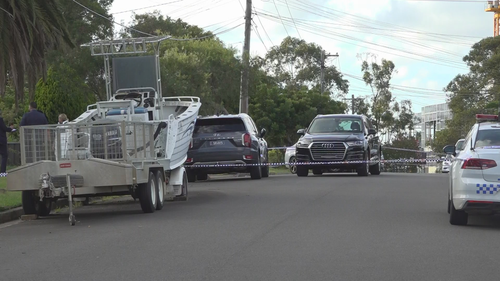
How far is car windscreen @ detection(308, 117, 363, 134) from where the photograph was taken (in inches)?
949

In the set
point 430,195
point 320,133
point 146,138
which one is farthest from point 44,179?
point 320,133

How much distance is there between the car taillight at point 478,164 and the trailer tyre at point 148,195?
526cm

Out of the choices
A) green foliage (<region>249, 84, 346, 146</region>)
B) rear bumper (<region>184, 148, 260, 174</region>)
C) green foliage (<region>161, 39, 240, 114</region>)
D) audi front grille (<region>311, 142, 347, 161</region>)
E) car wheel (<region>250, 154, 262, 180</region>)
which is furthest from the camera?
green foliage (<region>249, 84, 346, 146</region>)

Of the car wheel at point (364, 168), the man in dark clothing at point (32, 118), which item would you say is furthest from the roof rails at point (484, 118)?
the man in dark clothing at point (32, 118)

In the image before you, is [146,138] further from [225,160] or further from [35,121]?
[225,160]

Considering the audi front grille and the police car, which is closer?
the police car

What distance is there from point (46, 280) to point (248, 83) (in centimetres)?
3008

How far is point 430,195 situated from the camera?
1664 centimetres

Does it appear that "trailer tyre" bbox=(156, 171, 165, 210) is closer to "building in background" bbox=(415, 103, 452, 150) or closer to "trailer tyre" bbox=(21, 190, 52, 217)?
"trailer tyre" bbox=(21, 190, 52, 217)

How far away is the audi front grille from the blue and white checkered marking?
476 inches

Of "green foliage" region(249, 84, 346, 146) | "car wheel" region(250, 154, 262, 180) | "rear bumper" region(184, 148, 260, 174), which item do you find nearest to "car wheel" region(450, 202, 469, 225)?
"rear bumper" region(184, 148, 260, 174)

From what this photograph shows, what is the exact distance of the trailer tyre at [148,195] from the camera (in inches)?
518

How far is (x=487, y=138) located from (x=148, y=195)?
5.60 metres

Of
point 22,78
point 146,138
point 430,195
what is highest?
point 22,78
